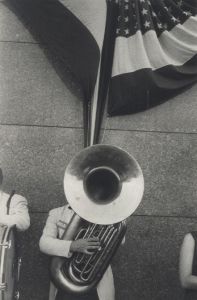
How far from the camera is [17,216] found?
4719mm

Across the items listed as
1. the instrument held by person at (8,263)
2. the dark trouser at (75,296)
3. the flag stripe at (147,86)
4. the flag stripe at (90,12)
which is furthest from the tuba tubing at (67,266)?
the flag stripe at (90,12)

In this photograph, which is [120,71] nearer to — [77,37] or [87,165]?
[77,37]

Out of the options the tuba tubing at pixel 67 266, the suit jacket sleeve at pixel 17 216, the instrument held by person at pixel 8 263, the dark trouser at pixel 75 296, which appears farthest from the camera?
the suit jacket sleeve at pixel 17 216

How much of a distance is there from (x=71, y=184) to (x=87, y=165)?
9.3 inches

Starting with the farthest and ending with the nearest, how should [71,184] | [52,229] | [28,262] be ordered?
[28,262]
[52,229]
[71,184]

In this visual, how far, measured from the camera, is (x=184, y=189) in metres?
5.78

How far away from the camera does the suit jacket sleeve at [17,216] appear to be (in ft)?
15.1

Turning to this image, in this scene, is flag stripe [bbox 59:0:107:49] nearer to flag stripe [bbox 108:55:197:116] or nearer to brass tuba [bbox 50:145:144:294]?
flag stripe [bbox 108:55:197:116]

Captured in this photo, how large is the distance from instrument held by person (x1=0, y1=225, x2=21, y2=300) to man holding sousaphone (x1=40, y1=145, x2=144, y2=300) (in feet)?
1.18

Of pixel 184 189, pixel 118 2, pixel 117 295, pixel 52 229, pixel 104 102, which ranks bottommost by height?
pixel 117 295

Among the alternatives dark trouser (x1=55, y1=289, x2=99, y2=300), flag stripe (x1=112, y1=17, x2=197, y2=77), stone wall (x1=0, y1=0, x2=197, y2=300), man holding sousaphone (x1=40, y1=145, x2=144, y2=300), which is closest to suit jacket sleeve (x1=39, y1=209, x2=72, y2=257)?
man holding sousaphone (x1=40, y1=145, x2=144, y2=300)

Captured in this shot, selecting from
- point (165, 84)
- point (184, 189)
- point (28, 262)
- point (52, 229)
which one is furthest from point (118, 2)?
point (28, 262)

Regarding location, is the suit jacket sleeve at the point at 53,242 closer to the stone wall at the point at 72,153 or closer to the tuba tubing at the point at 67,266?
the tuba tubing at the point at 67,266

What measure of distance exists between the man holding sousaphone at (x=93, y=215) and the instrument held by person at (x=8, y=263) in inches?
14.1
